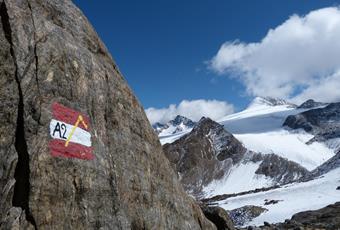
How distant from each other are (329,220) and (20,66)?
37.5 meters

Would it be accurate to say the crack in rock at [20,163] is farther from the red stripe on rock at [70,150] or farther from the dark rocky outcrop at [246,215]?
the dark rocky outcrop at [246,215]

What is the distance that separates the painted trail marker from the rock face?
0.55 feet

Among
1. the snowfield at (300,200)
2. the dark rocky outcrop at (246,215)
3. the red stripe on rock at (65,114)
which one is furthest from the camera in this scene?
the dark rocky outcrop at (246,215)

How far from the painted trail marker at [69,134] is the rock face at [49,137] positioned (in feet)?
0.55

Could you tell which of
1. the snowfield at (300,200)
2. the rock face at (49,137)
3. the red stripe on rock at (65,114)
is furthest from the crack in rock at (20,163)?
the snowfield at (300,200)

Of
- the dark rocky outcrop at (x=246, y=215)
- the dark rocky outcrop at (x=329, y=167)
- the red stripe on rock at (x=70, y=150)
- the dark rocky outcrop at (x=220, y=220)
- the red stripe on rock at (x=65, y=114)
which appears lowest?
the dark rocky outcrop at (x=220, y=220)

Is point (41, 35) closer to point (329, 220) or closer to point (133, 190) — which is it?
point (133, 190)

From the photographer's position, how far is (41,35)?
1530 centimetres

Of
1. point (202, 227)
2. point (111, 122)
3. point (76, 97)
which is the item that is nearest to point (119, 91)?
point (111, 122)

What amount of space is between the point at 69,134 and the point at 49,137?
34.0 inches

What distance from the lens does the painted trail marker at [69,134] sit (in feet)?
47.4

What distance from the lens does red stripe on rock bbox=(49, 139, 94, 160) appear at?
562 inches

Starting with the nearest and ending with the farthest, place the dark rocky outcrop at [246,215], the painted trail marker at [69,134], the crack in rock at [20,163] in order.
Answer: the crack in rock at [20,163] → the painted trail marker at [69,134] → the dark rocky outcrop at [246,215]

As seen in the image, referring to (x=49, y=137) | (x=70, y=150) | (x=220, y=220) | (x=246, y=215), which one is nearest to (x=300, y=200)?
(x=246, y=215)
